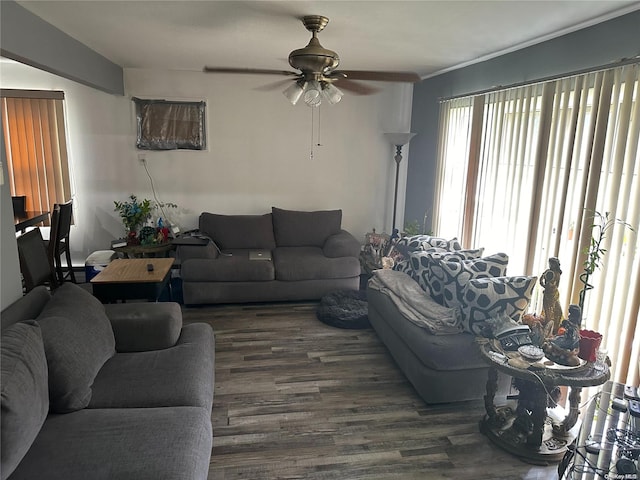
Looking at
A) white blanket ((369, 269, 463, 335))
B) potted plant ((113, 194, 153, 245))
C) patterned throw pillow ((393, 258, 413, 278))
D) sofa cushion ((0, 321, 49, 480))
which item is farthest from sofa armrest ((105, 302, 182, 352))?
potted plant ((113, 194, 153, 245))

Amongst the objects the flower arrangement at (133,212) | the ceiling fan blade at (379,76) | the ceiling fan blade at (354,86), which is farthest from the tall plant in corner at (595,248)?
the flower arrangement at (133,212)

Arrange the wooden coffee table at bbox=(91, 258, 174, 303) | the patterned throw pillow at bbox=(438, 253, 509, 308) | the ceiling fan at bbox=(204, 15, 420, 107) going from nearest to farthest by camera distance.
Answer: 1. the ceiling fan at bbox=(204, 15, 420, 107)
2. the patterned throw pillow at bbox=(438, 253, 509, 308)
3. the wooden coffee table at bbox=(91, 258, 174, 303)

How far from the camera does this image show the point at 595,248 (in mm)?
2592

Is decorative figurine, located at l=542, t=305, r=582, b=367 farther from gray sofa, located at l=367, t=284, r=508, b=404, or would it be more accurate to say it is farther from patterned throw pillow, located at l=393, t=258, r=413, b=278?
patterned throw pillow, located at l=393, t=258, r=413, b=278

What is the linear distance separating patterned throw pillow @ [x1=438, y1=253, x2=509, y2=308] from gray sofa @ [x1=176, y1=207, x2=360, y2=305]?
1767 millimetres

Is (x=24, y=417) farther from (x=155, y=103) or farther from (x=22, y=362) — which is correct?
(x=155, y=103)

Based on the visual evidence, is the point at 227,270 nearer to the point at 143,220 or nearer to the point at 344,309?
the point at 344,309

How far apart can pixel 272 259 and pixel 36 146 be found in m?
3.03

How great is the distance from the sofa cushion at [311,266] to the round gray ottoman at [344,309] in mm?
214

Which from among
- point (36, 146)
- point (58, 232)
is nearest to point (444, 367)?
point (58, 232)

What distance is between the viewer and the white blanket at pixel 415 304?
2.86 metres

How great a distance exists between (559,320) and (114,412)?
243 centimetres

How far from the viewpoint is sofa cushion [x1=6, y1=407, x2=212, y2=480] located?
1.64 metres

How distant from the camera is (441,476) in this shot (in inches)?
90.5
